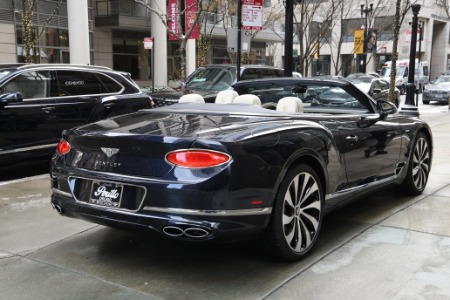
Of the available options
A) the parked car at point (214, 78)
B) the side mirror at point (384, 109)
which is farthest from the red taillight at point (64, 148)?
the parked car at point (214, 78)

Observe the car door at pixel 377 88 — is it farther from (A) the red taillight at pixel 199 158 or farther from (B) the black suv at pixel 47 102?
(A) the red taillight at pixel 199 158

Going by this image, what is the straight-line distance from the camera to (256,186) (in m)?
3.58

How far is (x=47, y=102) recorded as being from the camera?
7.64 metres

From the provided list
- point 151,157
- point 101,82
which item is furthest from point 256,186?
point 101,82

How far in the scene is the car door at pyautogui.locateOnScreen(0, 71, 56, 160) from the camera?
715cm

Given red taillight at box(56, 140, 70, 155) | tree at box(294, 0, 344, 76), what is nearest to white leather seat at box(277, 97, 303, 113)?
red taillight at box(56, 140, 70, 155)

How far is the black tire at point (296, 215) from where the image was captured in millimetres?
3809

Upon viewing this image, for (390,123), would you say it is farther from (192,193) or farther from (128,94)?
(128,94)

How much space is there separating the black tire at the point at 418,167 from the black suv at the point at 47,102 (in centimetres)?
474

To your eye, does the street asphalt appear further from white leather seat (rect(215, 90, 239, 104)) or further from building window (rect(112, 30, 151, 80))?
building window (rect(112, 30, 151, 80))

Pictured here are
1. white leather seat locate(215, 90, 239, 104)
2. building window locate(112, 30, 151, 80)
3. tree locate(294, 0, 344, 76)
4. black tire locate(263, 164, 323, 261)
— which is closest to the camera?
black tire locate(263, 164, 323, 261)

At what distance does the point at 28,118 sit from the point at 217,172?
16.0 feet

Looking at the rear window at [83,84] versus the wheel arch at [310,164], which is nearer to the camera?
the wheel arch at [310,164]

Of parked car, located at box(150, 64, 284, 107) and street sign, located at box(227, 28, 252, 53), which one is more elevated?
street sign, located at box(227, 28, 252, 53)
